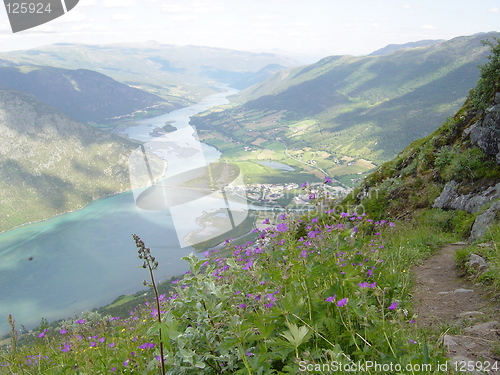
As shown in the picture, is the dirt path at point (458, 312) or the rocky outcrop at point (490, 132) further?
the rocky outcrop at point (490, 132)

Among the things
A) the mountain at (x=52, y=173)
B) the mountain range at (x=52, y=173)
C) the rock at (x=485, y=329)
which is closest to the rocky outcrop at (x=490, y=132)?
the rock at (x=485, y=329)

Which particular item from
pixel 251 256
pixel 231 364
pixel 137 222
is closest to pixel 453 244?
pixel 251 256

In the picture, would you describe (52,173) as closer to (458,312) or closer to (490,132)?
(490,132)

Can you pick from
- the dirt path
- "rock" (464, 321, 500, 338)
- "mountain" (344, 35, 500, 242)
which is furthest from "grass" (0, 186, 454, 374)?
"mountain" (344, 35, 500, 242)

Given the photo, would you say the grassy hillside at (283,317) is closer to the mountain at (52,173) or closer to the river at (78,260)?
the river at (78,260)

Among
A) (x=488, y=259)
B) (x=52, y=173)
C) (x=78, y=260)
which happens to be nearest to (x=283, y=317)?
(x=488, y=259)

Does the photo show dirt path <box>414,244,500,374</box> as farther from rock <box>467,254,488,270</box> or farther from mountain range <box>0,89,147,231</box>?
mountain range <box>0,89,147,231</box>
